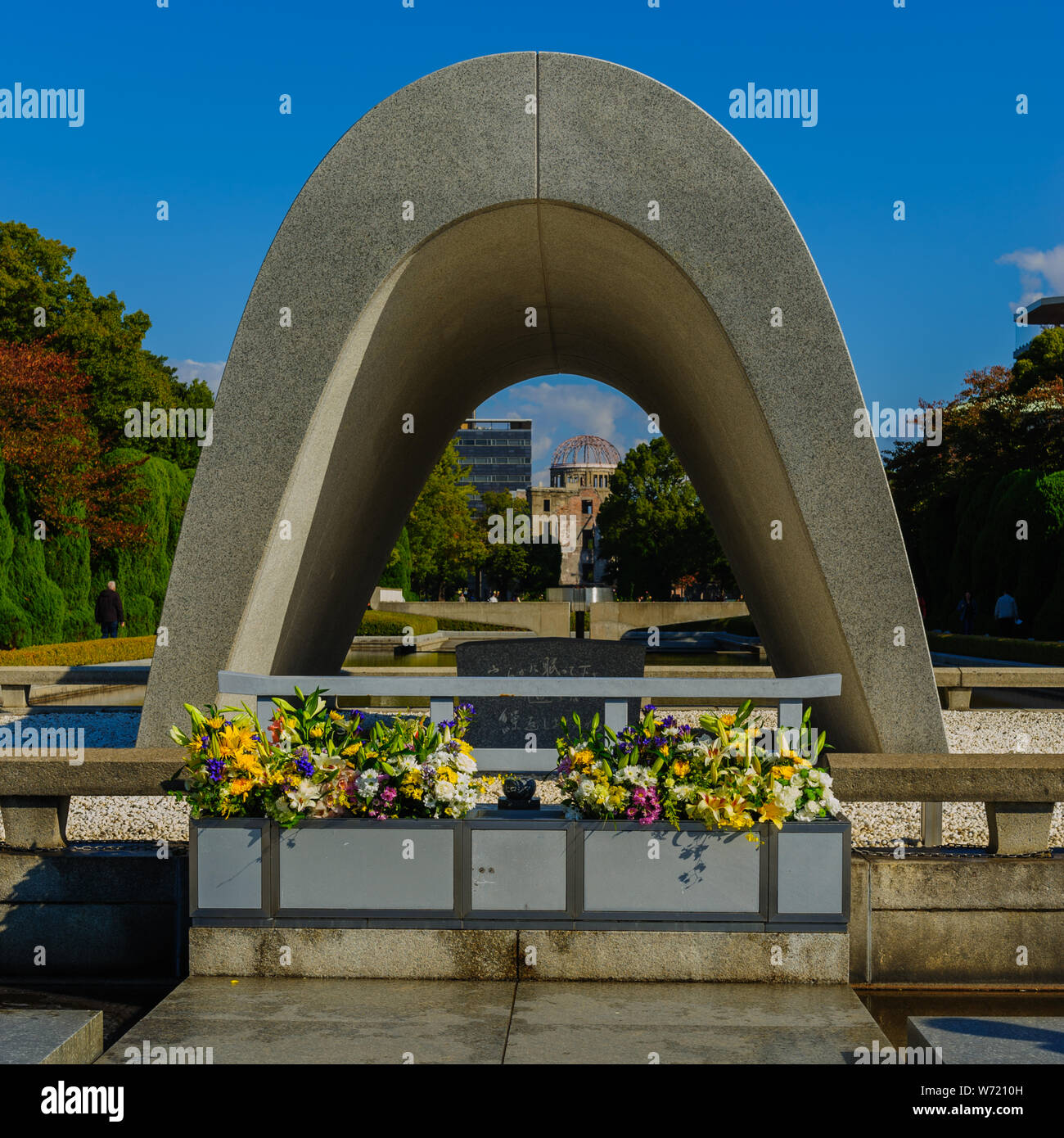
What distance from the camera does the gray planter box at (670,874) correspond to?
4898mm

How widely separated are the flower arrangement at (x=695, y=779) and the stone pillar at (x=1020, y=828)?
1.36 meters

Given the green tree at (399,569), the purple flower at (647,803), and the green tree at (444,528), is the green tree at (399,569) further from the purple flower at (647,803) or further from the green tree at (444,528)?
the purple flower at (647,803)

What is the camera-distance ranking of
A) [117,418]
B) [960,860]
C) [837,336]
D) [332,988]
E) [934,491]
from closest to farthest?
[332,988], [960,860], [837,336], [117,418], [934,491]

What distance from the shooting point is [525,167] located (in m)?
6.75

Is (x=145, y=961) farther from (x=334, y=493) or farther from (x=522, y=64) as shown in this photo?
(x=522, y=64)

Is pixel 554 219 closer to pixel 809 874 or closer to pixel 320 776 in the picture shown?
pixel 320 776

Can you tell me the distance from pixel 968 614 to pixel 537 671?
21.8m

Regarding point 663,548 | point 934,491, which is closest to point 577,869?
point 934,491

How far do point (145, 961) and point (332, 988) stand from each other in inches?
57.4

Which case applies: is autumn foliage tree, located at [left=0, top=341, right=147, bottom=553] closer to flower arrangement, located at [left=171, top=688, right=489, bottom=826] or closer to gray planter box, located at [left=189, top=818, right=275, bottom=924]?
flower arrangement, located at [left=171, top=688, right=489, bottom=826]

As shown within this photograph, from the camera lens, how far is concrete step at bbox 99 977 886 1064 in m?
4.05

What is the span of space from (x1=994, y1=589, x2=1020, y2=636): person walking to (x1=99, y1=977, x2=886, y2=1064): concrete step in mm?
22179

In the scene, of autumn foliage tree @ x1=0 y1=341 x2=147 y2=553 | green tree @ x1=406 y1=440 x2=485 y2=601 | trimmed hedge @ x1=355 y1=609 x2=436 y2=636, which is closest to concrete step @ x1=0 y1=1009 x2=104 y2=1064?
autumn foliage tree @ x1=0 y1=341 x2=147 y2=553

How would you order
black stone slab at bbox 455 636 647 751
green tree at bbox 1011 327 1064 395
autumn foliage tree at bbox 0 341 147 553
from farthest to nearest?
green tree at bbox 1011 327 1064 395, autumn foliage tree at bbox 0 341 147 553, black stone slab at bbox 455 636 647 751
